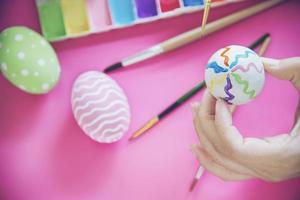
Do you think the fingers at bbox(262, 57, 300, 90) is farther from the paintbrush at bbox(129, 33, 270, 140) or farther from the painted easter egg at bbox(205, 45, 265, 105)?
the paintbrush at bbox(129, 33, 270, 140)

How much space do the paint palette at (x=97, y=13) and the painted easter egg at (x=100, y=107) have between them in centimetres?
12

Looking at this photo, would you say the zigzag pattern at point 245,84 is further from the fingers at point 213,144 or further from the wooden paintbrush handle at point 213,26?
the wooden paintbrush handle at point 213,26

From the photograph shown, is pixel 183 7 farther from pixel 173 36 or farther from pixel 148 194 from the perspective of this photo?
pixel 148 194

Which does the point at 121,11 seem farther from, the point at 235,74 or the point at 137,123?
the point at 235,74

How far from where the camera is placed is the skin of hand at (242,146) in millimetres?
608

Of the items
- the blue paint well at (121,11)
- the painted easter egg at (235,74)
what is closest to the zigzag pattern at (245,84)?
the painted easter egg at (235,74)

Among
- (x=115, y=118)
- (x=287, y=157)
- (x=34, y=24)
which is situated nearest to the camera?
(x=287, y=157)

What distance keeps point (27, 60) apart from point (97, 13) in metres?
0.18

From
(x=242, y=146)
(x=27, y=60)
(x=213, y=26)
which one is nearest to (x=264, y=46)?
(x=213, y=26)

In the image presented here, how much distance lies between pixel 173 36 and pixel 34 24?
287 millimetres

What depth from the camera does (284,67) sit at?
25.2 inches

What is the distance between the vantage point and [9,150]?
849 mm

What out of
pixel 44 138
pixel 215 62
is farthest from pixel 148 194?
pixel 215 62

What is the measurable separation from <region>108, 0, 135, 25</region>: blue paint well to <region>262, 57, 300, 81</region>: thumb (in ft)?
1.08
